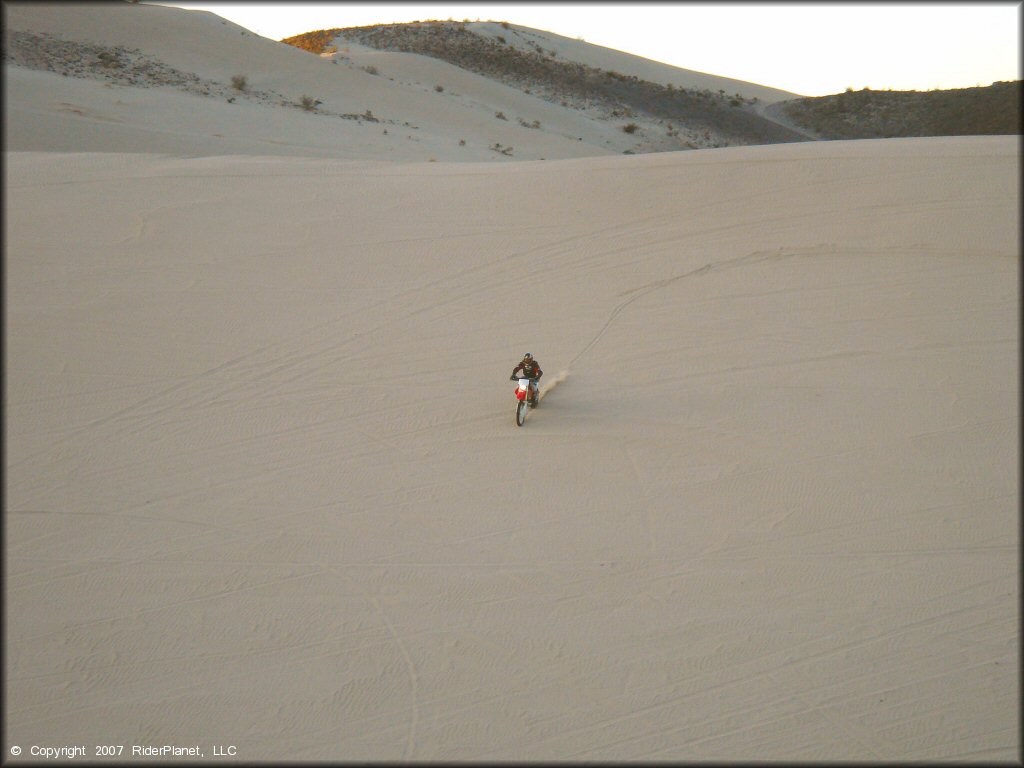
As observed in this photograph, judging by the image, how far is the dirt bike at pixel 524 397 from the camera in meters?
8.49

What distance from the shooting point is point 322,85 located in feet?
96.4

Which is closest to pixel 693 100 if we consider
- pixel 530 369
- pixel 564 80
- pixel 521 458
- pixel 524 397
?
pixel 564 80

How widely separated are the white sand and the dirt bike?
0.18 metres

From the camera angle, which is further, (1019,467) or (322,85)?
(322,85)

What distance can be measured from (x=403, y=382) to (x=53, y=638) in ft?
14.9

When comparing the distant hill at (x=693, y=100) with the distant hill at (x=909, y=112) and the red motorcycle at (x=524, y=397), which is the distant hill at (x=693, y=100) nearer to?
the distant hill at (x=909, y=112)

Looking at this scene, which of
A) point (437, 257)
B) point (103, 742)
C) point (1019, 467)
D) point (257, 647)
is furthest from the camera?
point (437, 257)

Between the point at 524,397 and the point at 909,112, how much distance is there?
3849cm

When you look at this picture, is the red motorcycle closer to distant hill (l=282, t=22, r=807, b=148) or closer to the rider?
the rider

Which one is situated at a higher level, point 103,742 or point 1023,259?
point 1023,259

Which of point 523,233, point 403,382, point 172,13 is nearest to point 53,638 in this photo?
point 403,382

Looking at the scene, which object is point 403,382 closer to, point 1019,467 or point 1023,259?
point 1019,467

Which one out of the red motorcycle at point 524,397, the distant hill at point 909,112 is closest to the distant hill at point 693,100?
the distant hill at point 909,112

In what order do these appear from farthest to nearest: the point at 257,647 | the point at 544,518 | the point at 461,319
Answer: the point at 461,319 → the point at 544,518 → the point at 257,647
